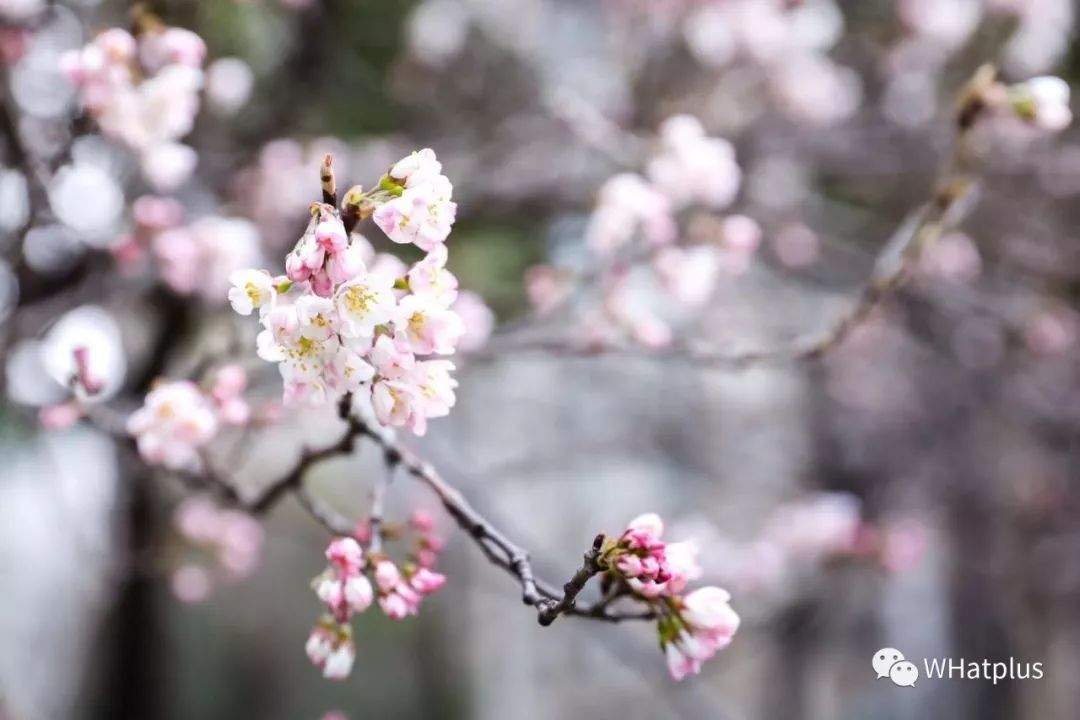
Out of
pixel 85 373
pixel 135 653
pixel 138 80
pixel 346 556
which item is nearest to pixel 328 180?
pixel 346 556

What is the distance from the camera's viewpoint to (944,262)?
247 centimetres

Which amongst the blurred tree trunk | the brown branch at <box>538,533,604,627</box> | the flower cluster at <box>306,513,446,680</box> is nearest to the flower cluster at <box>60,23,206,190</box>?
the flower cluster at <box>306,513,446,680</box>

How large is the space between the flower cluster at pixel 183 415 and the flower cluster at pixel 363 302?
34cm

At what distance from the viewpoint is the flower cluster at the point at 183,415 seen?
0.99 meters

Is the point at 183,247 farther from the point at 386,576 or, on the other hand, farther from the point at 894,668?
the point at 894,668

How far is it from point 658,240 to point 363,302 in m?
0.91

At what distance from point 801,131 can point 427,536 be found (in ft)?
6.35

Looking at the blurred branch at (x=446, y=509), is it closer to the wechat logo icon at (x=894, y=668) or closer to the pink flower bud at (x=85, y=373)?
the pink flower bud at (x=85, y=373)

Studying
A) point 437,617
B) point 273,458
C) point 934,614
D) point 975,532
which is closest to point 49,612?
point 273,458

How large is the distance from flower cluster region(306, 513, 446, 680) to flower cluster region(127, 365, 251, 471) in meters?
0.30

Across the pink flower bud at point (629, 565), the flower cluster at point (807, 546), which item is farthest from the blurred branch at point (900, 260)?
the flower cluster at point (807, 546)

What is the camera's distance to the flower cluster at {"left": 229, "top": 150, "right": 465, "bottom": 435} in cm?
63

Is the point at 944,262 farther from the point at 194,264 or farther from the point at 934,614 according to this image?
the point at 934,614

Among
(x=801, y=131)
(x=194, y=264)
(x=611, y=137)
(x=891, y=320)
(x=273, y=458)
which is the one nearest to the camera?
(x=194, y=264)
